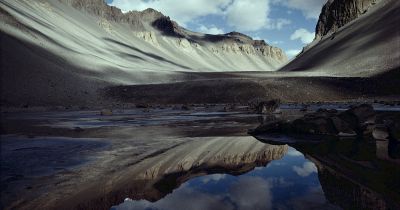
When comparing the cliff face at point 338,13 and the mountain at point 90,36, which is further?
the cliff face at point 338,13

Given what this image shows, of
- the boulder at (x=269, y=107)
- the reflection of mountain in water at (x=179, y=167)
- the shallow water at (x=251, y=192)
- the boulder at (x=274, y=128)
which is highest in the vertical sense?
the boulder at (x=269, y=107)

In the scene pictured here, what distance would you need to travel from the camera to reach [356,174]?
6.10 metres

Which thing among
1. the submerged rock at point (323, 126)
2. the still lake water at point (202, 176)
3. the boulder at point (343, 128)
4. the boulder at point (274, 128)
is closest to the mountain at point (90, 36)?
the boulder at point (274, 128)

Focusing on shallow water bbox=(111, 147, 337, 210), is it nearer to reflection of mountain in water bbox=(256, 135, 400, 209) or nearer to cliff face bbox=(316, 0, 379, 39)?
reflection of mountain in water bbox=(256, 135, 400, 209)

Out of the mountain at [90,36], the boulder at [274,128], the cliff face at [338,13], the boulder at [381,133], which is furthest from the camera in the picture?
the cliff face at [338,13]

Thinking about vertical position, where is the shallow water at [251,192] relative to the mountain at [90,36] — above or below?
below

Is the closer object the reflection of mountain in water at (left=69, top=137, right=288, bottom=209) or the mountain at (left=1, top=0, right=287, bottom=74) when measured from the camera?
the reflection of mountain in water at (left=69, top=137, right=288, bottom=209)

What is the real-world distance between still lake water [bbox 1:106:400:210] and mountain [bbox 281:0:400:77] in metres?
61.9

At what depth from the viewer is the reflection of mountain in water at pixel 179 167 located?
5184 millimetres

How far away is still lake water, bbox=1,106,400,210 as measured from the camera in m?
4.81

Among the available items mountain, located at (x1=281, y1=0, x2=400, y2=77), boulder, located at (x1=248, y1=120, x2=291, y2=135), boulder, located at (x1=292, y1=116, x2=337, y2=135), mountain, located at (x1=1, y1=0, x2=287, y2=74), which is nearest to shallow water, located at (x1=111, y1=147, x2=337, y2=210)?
boulder, located at (x1=292, y1=116, x2=337, y2=135)

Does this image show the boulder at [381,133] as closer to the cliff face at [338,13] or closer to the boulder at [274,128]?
the boulder at [274,128]

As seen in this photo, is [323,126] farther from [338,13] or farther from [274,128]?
[338,13]

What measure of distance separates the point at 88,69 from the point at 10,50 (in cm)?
2018
